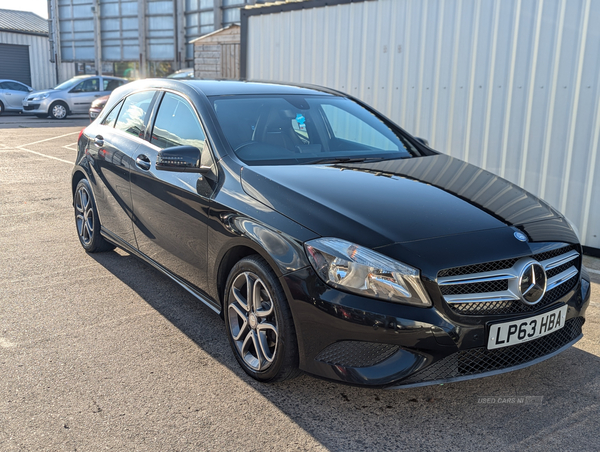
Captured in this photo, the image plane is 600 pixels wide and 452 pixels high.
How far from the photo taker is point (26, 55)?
113 feet

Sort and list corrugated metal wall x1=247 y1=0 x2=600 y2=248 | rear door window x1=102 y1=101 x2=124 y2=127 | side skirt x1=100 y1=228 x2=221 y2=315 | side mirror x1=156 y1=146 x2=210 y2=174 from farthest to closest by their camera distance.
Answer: corrugated metal wall x1=247 y1=0 x2=600 y2=248
rear door window x1=102 y1=101 x2=124 y2=127
side skirt x1=100 y1=228 x2=221 y2=315
side mirror x1=156 y1=146 x2=210 y2=174

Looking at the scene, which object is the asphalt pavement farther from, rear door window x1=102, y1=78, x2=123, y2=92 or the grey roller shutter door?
the grey roller shutter door

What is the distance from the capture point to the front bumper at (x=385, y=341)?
254 cm

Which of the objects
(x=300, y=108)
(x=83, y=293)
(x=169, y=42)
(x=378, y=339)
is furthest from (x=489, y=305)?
(x=169, y=42)

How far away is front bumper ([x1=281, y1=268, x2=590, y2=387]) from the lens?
8.32ft

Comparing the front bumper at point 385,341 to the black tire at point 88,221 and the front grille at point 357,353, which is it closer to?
the front grille at point 357,353

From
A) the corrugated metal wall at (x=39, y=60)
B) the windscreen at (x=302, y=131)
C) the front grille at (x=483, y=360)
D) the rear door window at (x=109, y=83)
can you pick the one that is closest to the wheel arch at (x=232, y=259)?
the windscreen at (x=302, y=131)

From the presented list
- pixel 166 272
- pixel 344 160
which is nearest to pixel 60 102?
pixel 166 272

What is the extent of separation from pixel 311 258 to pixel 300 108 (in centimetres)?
171

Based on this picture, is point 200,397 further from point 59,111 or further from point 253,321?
point 59,111

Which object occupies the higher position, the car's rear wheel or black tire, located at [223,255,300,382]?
the car's rear wheel

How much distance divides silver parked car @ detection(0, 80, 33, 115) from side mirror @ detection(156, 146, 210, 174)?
895 inches

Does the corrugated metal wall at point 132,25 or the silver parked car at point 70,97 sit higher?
the corrugated metal wall at point 132,25

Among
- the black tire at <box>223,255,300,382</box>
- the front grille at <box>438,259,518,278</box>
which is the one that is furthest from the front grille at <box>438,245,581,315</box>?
the black tire at <box>223,255,300,382</box>
